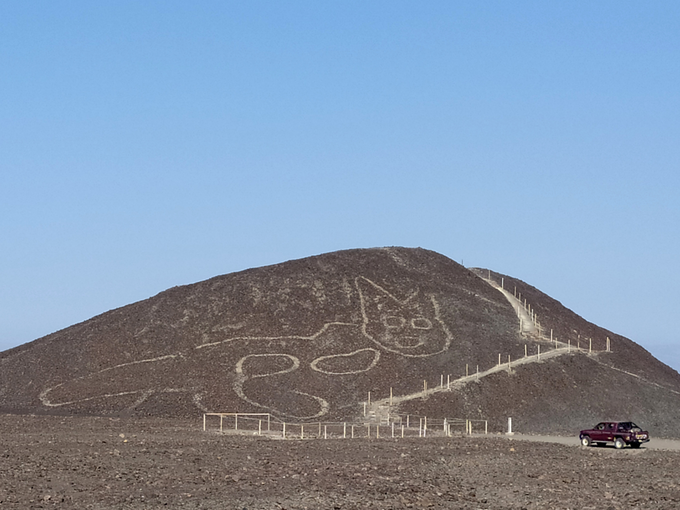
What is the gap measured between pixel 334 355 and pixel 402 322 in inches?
319

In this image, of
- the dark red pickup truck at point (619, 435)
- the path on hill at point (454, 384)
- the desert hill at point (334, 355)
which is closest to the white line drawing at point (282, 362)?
the desert hill at point (334, 355)

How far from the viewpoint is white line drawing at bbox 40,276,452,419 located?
197 feet

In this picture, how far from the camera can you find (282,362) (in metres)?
64.6

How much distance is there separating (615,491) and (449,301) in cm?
4959

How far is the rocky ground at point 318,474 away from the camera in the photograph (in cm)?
2308

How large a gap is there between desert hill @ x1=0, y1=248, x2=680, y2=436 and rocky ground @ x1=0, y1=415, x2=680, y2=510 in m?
18.6

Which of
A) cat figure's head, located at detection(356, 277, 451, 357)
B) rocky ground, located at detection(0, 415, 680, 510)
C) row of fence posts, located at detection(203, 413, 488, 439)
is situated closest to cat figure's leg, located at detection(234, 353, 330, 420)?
row of fence posts, located at detection(203, 413, 488, 439)

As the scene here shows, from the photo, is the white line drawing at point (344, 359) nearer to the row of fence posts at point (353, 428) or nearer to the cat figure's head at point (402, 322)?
the cat figure's head at point (402, 322)

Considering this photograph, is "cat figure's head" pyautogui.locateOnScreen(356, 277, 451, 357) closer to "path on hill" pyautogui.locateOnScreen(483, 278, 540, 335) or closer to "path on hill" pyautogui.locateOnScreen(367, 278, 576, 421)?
"path on hill" pyautogui.locateOnScreen(367, 278, 576, 421)

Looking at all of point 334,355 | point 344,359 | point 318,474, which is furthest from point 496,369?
point 318,474

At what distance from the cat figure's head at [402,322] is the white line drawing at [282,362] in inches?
3.1

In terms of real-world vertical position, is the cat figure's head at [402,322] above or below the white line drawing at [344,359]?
above

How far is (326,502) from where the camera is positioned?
74.7 ft

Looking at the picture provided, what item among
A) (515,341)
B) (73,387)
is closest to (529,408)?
(515,341)
